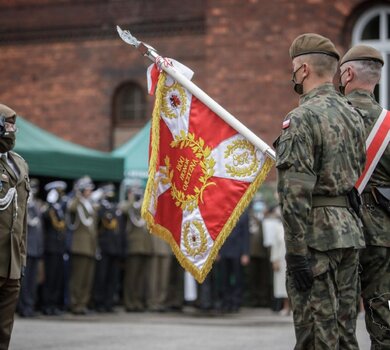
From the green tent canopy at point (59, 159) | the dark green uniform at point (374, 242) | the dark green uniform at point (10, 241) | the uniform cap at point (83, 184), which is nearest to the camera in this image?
the dark green uniform at point (374, 242)

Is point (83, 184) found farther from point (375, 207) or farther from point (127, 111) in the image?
point (375, 207)

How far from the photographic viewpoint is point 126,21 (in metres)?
25.4

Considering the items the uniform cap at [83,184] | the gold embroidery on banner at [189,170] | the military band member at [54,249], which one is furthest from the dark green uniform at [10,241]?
the uniform cap at [83,184]

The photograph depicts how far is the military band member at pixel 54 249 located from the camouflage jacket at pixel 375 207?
1110 cm

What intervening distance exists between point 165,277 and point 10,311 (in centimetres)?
1165

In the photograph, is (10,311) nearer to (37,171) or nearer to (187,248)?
(187,248)

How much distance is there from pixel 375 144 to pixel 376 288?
1.00 metres

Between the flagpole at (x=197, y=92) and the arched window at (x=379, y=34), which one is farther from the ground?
the arched window at (x=379, y=34)

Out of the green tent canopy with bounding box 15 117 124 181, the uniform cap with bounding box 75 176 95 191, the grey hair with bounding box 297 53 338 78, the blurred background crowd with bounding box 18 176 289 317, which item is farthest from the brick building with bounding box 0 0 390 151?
the grey hair with bounding box 297 53 338 78

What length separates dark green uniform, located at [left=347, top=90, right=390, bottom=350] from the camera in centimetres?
750

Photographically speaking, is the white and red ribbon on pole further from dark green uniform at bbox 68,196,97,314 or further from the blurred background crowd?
dark green uniform at bbox 68,196,97,314

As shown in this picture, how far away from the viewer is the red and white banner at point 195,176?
7555 millimetres

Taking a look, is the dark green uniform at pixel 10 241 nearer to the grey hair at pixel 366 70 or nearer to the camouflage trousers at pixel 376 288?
the camouflage trousers at pixel 376 288

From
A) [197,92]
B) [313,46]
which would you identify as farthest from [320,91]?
[197,92]
